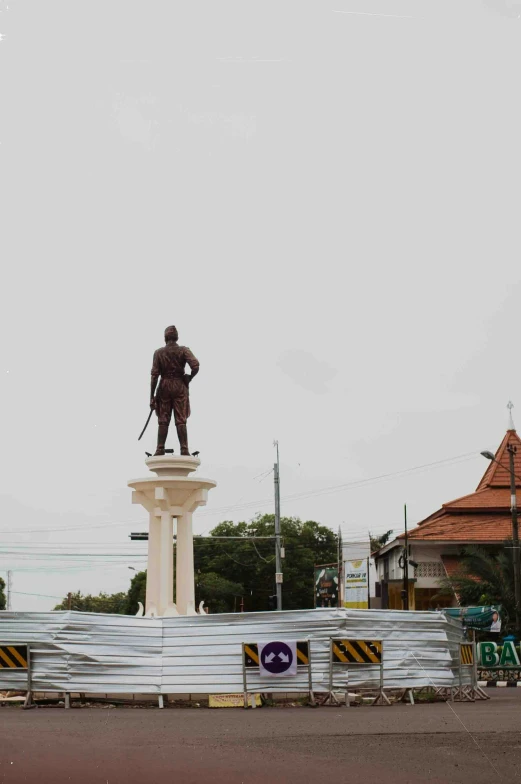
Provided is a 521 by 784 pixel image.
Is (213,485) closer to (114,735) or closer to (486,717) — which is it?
(486,717)

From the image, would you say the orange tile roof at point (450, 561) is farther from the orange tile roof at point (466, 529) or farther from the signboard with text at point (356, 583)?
the signboard with text at point (356, 583)

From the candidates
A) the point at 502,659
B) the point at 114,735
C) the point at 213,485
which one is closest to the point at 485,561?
the point at 502,659

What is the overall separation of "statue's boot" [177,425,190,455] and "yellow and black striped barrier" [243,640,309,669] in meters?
7.15

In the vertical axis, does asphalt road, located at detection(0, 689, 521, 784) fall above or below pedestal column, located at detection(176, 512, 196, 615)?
below

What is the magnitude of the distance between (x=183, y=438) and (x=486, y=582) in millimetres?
19765

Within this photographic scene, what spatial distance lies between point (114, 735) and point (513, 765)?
178 inches

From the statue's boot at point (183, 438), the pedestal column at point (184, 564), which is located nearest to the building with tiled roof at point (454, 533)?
the pedestal column at point (184, 564)

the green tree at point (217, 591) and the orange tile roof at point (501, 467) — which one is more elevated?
the orange tile roof at point (501, 467)

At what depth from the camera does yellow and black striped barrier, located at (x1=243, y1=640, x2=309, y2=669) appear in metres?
18.6

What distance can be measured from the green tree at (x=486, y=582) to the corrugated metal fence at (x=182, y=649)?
22024 mm

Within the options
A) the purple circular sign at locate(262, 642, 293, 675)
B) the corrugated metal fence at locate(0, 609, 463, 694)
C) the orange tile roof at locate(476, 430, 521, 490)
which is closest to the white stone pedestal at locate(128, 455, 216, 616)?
the corrugated metal fence at locate(0, 609, 463, 694)

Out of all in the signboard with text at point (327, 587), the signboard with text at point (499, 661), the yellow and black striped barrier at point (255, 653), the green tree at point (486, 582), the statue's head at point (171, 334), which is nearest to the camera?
the yellow and black striped barrier at point (255, 653)

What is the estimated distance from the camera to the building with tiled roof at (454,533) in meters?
51.1

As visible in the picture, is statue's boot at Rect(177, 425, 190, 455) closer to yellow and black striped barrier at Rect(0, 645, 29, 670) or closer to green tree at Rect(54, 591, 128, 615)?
yellow and black striped barrier at Rect(0, 645, 29, 670)
